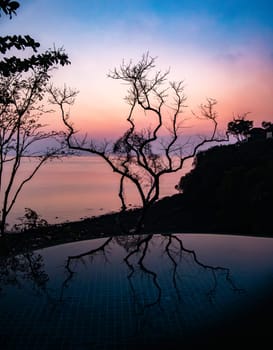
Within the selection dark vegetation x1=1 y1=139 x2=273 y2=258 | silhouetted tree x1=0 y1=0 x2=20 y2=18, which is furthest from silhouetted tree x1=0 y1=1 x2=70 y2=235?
silhouetted tree x1=0 y1=0 x2=20 y2=18

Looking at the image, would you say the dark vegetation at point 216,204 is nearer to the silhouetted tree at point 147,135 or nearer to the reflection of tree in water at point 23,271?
the silhouetted tree at point 147,135

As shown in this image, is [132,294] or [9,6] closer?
[9,6]

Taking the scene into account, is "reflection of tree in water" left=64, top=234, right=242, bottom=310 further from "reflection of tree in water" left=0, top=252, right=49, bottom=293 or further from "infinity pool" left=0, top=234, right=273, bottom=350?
"reflection of tree in water" left=0, top=252, right=49, bottom=293

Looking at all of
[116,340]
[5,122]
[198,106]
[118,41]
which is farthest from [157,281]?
[118,41]

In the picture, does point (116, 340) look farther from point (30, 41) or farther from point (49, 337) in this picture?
point (30, 41)

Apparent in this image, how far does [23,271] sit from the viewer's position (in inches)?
136

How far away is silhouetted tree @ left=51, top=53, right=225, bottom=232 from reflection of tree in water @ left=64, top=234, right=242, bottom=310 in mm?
2948

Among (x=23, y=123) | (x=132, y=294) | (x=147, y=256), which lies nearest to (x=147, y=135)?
(x=23, y=123)

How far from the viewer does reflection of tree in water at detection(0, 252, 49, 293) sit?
3061mm

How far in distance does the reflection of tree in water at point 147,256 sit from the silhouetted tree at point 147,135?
2.95m

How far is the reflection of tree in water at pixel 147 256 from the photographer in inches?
110

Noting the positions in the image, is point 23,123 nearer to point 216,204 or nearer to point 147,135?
point 147,135

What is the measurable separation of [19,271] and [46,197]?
24330 millimetres

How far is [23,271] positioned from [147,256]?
4.53 feet
